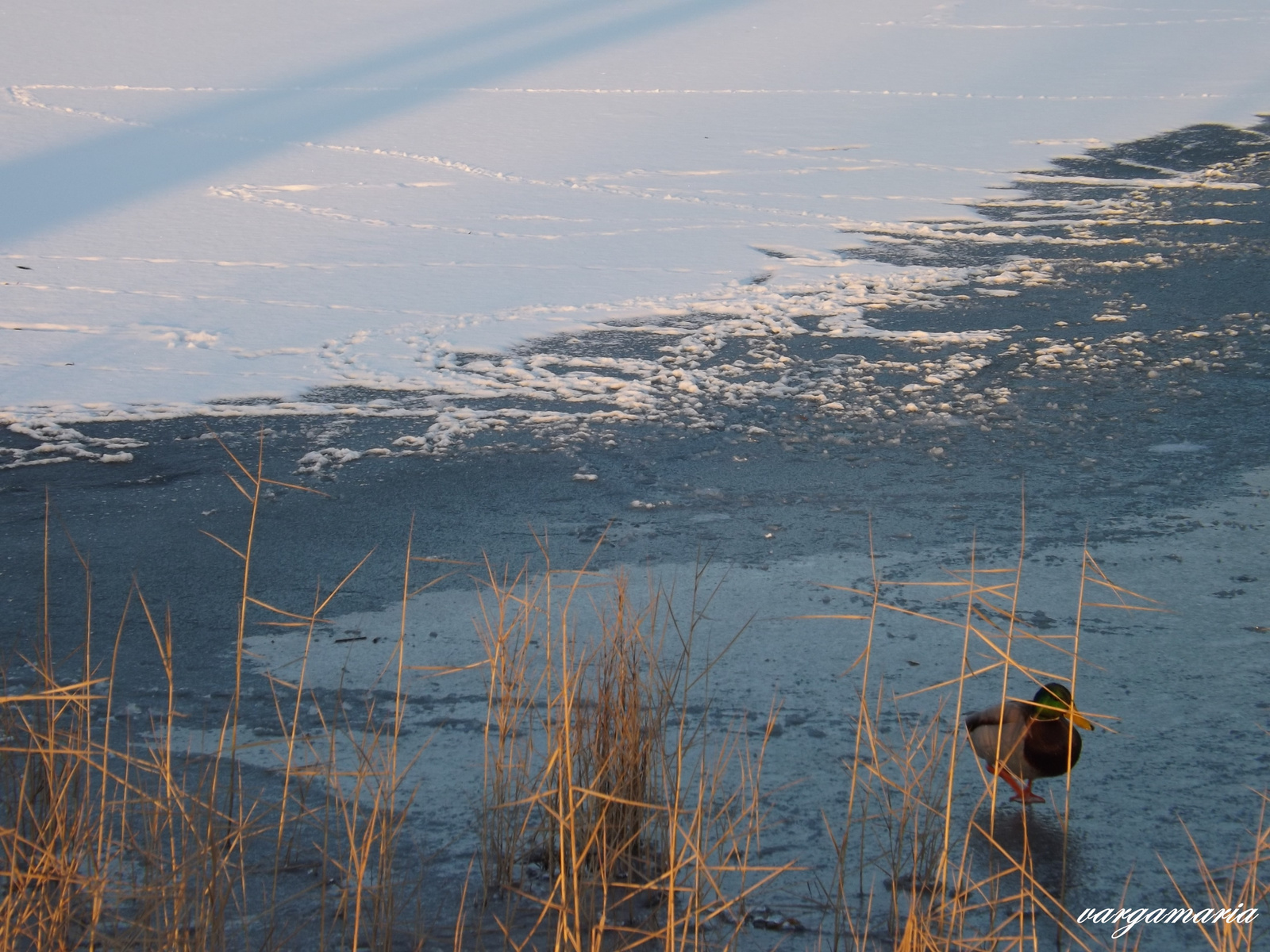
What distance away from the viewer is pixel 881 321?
5.90m

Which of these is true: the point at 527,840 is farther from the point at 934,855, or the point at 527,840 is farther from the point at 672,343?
the point at 672,343

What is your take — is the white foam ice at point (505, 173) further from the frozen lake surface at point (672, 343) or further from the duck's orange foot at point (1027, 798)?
the duck's orange foot at point (1027, 798)

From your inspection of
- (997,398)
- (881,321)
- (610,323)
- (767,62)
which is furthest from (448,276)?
(767,62)

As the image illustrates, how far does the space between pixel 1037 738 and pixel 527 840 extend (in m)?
0.99

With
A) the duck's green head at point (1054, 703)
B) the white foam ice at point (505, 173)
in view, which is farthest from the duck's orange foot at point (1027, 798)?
the white foam ice at point (505, 173)

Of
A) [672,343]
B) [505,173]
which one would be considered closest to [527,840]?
[672,343]

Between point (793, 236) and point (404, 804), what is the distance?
18.7 ft

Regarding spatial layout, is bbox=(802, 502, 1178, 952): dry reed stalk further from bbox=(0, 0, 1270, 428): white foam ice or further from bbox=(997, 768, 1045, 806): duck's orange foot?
bbox=(0, 0, 1270, 428): white foam ice

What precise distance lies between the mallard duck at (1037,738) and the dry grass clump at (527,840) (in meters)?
0.10

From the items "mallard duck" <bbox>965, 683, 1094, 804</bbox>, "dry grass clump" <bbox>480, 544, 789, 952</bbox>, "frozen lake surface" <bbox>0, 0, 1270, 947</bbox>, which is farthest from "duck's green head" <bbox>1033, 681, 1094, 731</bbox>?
"dry grass clump" <bbox>480, 544, 789, 952</bbox>

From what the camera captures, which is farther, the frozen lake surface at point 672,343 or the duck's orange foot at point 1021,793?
the frozen lake surface at point 672,343

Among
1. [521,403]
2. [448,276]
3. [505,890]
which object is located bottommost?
[505,890]

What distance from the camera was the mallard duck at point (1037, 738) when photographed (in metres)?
2.25

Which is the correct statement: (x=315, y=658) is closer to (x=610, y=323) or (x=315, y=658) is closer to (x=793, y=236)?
(x=610, y=323)
